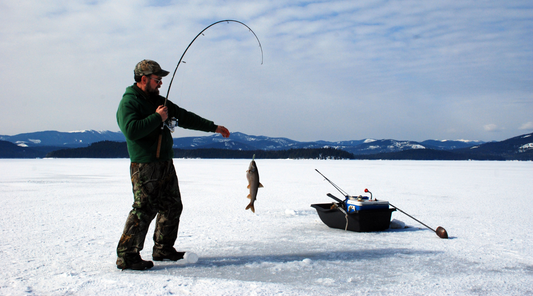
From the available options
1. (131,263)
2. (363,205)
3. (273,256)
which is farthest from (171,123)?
(363,205)

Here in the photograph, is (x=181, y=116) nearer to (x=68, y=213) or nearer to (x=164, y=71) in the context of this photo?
(x=164, y=71)

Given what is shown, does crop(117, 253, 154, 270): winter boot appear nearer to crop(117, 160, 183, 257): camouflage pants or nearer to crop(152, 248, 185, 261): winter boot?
crop(117, 160, 183, 257): camouflage pants

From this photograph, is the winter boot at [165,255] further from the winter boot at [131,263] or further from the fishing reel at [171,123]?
the fishing reel at [171,123]

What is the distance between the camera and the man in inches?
125

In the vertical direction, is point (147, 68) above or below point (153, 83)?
above

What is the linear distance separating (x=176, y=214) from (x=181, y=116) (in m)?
1.06

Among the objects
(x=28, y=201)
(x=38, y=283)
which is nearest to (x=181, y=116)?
(x=38, y=283)

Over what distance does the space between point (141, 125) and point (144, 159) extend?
1.22 feet

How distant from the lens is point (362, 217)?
5262 mm

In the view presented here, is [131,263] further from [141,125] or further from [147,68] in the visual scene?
[147,68]

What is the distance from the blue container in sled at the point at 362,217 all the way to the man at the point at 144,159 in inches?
111

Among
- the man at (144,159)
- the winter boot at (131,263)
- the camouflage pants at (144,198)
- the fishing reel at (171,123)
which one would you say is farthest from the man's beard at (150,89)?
the winter boot at (131,263)

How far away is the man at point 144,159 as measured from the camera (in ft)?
10.4

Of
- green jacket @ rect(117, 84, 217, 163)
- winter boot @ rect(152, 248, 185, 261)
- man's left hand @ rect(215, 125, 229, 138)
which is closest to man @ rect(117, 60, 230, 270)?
green jacket @ rect(117, 84, 217, 163)
